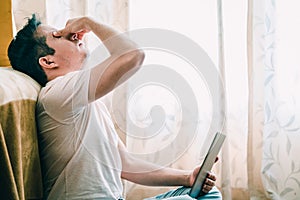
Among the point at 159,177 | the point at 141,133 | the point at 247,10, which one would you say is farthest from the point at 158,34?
the point at 247,10

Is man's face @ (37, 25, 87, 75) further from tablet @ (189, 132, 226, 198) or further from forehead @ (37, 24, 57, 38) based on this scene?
tablet @ (189, 132, 226, 198)

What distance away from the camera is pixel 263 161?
1951 mm

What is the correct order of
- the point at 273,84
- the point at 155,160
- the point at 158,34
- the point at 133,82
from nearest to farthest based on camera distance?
the point at 158,34 < the point at 133,82 < the point at 155,160 < the point at 273,84

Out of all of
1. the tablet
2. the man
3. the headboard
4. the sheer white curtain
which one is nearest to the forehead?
the man

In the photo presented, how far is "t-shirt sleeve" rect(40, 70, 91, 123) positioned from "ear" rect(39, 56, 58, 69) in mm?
131

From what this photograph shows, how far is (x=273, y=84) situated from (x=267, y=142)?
0.25 metres

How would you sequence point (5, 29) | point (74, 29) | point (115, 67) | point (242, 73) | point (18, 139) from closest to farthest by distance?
point (18, 139) → point (115, 67) → point (74, 29) → point (5, 29) → point (242, 73)

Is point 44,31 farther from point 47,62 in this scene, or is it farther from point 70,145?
point 70,145

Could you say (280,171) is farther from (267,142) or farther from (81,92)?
(81,92)

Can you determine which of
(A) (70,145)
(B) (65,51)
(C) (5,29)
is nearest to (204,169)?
(A) (70,145)

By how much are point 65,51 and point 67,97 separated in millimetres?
210

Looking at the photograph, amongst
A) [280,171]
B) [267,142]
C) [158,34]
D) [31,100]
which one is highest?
[158,34]

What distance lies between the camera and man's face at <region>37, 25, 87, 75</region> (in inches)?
49.4

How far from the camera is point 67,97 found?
1.10 meters
